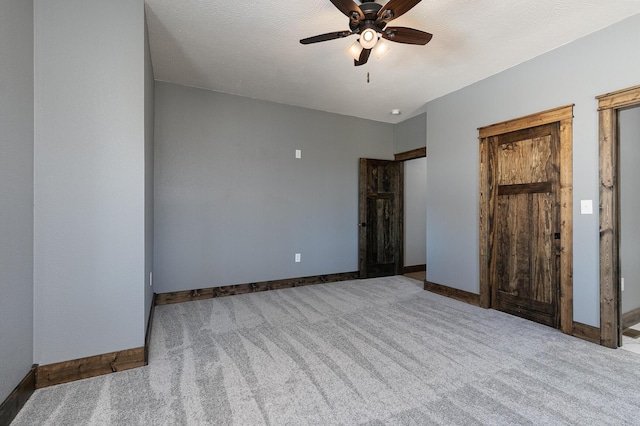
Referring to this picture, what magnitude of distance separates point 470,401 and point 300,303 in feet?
7.12

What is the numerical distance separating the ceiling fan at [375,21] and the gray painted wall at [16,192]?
1762 mm

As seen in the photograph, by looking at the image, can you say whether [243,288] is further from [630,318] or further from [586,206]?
[630,318]

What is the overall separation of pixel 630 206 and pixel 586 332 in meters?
1.39

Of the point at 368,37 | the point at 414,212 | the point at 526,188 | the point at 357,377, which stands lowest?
the point at 357,377

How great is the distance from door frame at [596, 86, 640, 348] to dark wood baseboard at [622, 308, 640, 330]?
2.12 ft

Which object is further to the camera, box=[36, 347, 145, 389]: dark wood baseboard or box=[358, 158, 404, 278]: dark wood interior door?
box=[358, 158, 404, 278]: dark wood interior door

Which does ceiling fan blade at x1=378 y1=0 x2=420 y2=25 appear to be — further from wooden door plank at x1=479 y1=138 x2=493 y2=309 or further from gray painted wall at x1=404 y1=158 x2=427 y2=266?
gray painted wall at x1=404 y1=158 x2=427 y2=266

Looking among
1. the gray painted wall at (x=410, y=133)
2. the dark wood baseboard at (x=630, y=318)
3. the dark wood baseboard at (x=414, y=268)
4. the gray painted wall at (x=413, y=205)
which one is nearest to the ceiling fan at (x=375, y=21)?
the gray painted wall at (x=410, y=133)

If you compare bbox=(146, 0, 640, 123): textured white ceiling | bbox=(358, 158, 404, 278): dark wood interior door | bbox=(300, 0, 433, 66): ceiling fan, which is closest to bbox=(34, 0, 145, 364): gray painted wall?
bbox=(146, 0, 640, 123): textured white ceiling

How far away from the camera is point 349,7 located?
198 centimetres

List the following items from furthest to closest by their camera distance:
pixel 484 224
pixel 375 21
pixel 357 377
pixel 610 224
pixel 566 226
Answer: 1. pixel 484 224
2. pixel 566 226
3. pixel 610 224
4. pixel 375 21
5. pixel 357 377

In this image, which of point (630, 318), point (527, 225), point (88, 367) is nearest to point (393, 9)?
point (527, 225)

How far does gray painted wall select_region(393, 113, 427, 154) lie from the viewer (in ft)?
15.5

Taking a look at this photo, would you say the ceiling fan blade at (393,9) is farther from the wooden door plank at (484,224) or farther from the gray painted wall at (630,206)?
the gray painted wall at (630,206)
